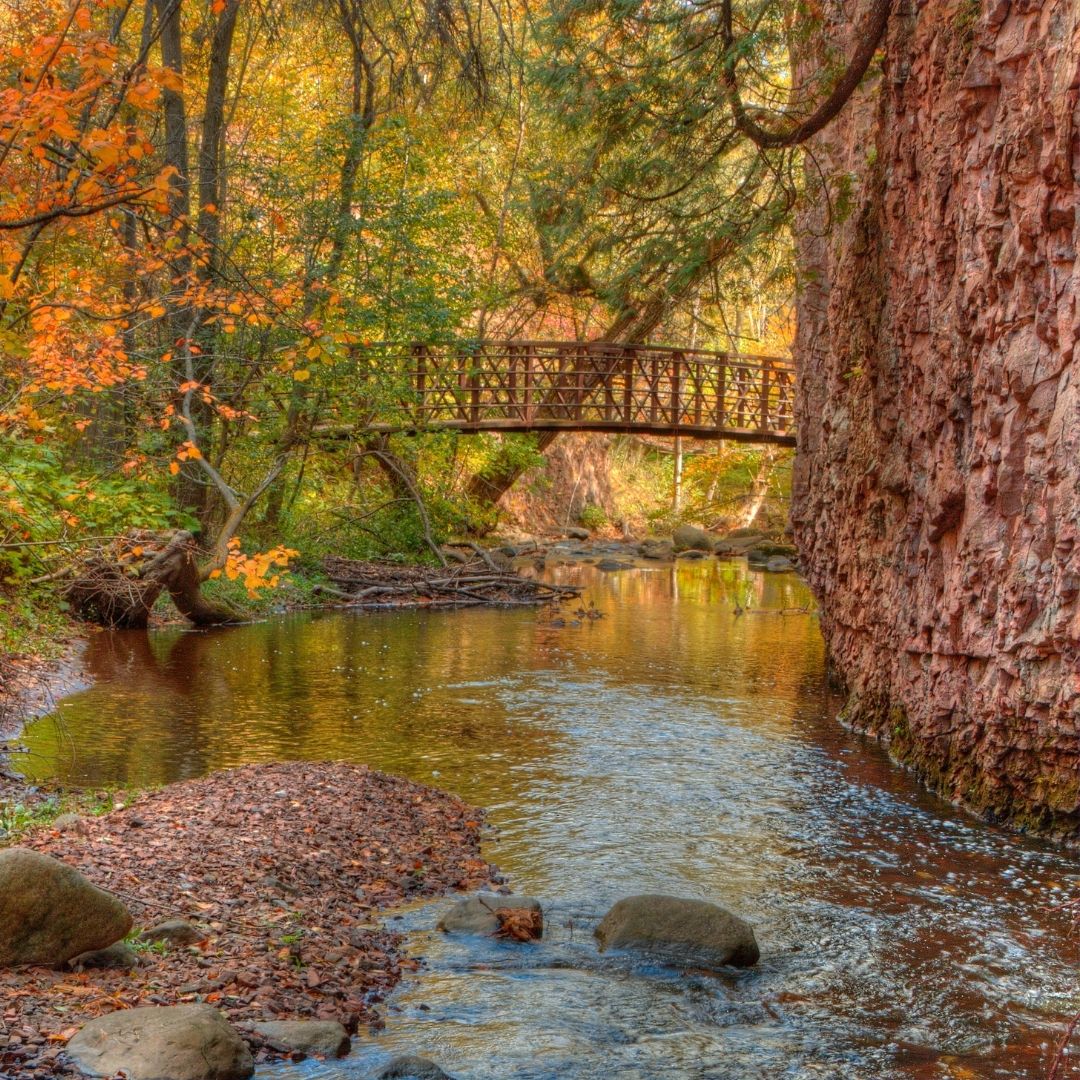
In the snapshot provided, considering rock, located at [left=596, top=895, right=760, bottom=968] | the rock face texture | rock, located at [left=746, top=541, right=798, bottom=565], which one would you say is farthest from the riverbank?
rock, located at [left=746, top=541, right=798, bottom=565]

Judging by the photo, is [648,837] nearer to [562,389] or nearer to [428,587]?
[428,587]

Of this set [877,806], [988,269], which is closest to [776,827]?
[877,806]

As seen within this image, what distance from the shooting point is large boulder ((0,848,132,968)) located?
14.7 feet

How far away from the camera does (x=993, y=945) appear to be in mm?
5914

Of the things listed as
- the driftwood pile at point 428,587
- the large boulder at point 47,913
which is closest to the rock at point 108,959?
the large boulder at point 47,913

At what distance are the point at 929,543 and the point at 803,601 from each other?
12.0 m

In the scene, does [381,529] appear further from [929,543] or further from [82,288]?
[929,543]

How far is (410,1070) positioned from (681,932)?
1.87m

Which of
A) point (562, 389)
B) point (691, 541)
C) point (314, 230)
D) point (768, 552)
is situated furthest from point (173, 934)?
point (691, 541)

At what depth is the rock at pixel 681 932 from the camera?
5637mm

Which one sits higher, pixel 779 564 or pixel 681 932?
pixel 681 932

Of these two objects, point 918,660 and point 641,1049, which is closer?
point 641,1049

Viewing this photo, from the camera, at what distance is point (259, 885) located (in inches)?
232

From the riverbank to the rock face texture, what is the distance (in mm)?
3527
